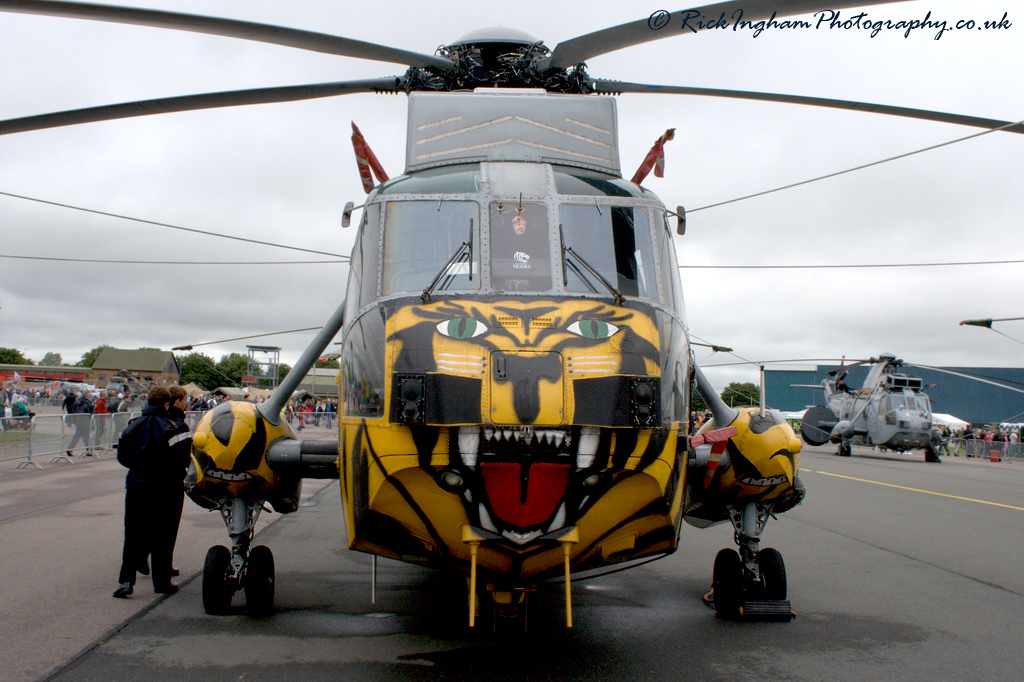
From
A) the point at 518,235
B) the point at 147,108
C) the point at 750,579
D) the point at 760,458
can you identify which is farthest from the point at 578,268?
the point at 147,108

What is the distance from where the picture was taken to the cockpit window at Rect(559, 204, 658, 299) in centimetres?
479

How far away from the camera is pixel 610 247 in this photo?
499cm

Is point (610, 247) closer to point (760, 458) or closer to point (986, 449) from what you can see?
point (760, 458)

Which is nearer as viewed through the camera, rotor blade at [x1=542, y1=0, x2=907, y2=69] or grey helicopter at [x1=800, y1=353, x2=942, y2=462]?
rotor blade at [x1=542, y1=0, x2=907, y2=69]

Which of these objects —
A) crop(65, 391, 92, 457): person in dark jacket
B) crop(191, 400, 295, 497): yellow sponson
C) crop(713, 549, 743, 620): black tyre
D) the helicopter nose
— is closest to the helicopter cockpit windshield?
the helicopter nose

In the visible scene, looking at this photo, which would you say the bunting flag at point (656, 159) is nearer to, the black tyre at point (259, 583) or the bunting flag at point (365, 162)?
the bunting flag at point (365, 162)

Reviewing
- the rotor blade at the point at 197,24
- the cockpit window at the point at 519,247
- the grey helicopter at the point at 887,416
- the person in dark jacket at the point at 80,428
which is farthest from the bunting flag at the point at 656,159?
the grey helicopter at the point at 887,416

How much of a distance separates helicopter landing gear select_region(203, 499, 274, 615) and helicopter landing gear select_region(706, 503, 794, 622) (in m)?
3.60

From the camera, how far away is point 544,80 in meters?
7.98

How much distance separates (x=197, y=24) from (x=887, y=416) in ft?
91.1

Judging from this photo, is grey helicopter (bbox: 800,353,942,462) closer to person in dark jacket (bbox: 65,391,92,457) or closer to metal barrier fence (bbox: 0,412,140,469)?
metal barrier fence (bbox: 0,412,140,469)

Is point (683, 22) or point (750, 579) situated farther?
point (750, 579)

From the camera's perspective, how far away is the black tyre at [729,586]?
6.22 metres

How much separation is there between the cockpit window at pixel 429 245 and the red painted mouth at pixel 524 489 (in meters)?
1.28
